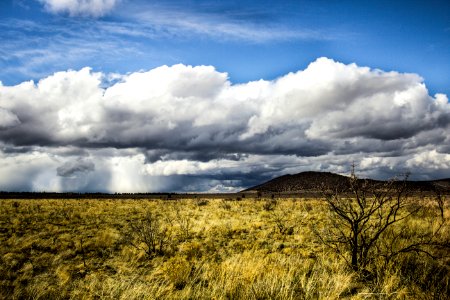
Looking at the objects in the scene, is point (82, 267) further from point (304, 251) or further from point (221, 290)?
point (304, 251)

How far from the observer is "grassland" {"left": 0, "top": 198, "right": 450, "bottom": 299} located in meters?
5.33

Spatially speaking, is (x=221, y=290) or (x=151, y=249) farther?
(x=151, y=249)

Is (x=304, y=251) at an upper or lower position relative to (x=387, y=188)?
lower

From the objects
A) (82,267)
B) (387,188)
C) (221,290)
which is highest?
(387,188)

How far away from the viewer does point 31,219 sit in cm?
1784

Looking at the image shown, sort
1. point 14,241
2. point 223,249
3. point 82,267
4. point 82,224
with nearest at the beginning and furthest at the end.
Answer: point 82,267 < point 223,249 < point 14,241 < point 82,224

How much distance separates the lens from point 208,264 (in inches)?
300

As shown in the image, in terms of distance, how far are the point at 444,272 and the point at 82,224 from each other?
52.9ft

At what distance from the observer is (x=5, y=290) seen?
666cm

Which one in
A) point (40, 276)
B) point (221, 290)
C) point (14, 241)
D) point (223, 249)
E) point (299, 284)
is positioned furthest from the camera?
point (14, 241)

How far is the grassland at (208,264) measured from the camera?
533 centimetres

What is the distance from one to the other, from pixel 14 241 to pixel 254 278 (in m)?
11.1

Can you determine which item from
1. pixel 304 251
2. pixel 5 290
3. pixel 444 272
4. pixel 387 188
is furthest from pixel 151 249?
pixel 444 272

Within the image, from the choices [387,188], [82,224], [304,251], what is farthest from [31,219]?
[387,188]
